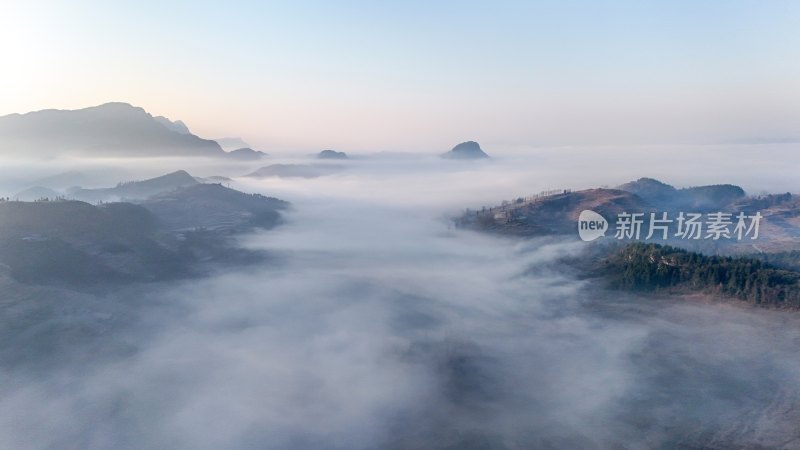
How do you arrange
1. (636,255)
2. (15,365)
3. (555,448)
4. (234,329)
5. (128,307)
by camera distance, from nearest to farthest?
(555,448), (15,365), (234,329), (128,307), (636,255)

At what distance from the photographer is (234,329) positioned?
133 m

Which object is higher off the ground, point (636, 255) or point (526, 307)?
point (636, 255)

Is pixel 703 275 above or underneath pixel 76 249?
underneath

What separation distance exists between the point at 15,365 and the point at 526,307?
123616 millimetres

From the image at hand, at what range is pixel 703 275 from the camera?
516 ft

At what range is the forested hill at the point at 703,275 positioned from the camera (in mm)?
143750

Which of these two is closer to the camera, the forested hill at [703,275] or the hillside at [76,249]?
the forested hill at [703,275]

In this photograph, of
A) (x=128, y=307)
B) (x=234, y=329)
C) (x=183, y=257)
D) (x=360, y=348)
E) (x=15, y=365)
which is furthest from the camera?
(x=183, y=257)

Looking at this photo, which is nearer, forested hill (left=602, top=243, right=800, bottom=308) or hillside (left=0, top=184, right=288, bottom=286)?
forested hill (left=602, top=243, right=800, bottom=308)

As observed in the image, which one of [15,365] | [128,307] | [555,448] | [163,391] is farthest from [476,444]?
[128,307]

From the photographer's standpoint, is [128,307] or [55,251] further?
[55,251]

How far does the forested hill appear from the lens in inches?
5659

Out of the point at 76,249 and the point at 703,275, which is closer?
the point at 703,275

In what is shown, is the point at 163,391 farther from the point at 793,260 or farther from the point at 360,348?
the point at 793,260
